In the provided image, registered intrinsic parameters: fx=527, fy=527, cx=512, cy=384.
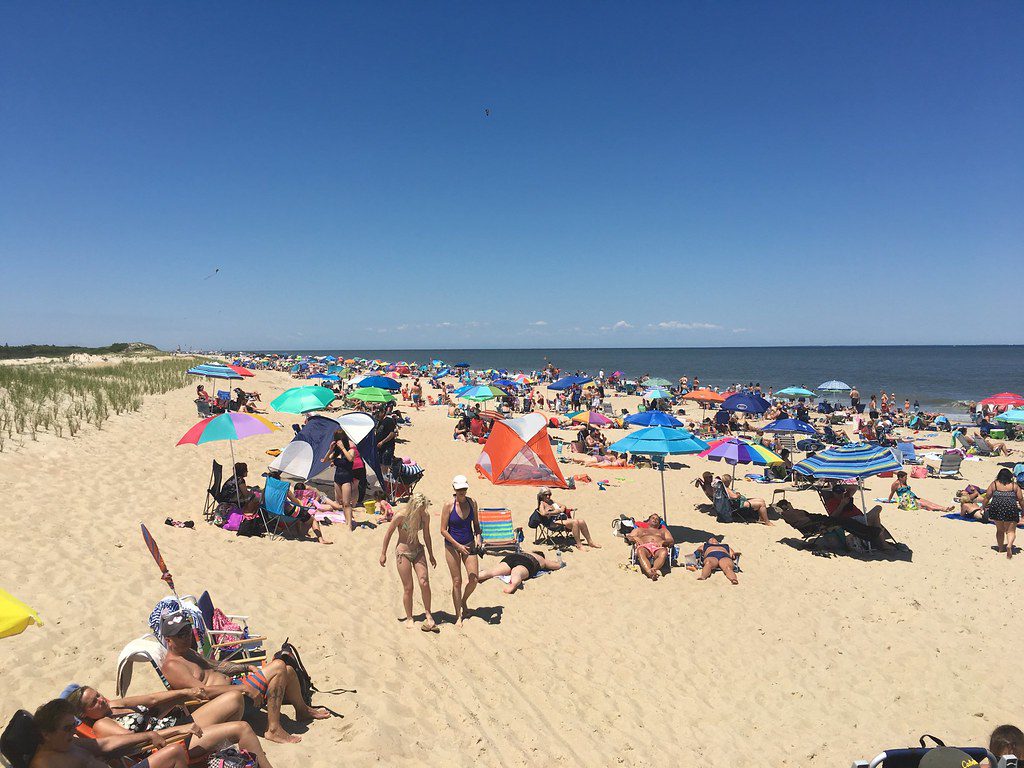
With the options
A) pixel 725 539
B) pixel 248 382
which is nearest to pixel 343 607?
pixel 725 539

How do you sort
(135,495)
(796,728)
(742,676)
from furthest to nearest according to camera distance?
(135,495) < (742,676) < (796,728)

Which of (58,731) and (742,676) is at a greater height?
(58,731)

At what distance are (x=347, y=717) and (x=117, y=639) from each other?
2.16 m

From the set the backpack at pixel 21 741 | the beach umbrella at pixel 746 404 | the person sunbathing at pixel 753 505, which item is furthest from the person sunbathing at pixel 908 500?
the backpack at pixel 21 741

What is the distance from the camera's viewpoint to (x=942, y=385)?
155 ft

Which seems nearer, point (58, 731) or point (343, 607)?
point (58, 731)

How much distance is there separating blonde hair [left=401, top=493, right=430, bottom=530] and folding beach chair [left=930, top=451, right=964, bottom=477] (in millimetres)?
14520

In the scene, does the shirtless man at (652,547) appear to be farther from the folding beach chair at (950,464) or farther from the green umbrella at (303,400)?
the folding beach chair at (950,464)

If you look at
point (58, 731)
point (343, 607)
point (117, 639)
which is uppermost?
point (58, 731)

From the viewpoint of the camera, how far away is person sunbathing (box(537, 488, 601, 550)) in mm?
8133

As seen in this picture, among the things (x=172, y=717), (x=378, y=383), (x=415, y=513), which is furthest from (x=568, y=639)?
(x=378, y=383)

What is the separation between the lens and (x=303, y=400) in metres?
12.3

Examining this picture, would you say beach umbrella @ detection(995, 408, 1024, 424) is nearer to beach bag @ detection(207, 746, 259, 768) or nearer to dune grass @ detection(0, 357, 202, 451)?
beach bag @ detection(207, 746, 259, 768)

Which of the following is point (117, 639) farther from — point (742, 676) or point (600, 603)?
point (742, 676)
